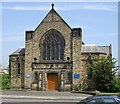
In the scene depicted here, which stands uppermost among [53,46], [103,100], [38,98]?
[53,46]

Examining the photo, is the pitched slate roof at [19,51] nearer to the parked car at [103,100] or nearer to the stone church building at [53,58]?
the stone church building at [53,58]

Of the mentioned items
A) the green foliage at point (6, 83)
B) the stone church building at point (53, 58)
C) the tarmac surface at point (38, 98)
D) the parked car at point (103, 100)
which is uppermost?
the stone church building at point (53, 58)

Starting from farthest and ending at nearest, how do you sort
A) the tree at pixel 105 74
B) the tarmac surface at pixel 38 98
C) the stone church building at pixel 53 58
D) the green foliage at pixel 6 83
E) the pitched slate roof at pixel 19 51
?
1. the pitched slate roof at pixel 19 51
2. the green foliage at pixel 6 83
3. the stone church building at pixel 53 58
4. the tree at pixel 105 74
5. the tarmac surface at pixel 38 98

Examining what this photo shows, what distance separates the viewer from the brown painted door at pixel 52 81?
51.2 m

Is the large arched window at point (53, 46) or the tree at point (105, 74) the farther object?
the large arched window at point (53, 46)

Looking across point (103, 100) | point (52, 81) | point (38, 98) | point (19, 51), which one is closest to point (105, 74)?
point (52, 81)

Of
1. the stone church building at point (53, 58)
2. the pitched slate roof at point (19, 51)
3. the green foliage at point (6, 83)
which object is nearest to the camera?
the stone church building at point (53, 58)

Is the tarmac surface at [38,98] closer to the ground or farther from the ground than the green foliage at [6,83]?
closer to the ground

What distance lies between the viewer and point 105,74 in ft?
156

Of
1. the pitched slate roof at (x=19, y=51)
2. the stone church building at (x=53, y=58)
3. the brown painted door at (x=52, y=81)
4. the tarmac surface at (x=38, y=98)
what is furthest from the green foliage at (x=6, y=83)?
the tarmac surface at (x=38, y=98)

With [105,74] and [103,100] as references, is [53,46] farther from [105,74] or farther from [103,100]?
[103,100]

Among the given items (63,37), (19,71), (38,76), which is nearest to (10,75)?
(19,71)

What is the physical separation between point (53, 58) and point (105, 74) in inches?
325

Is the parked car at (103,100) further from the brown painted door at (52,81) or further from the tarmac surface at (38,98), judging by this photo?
the brown painted door at (52,81)
